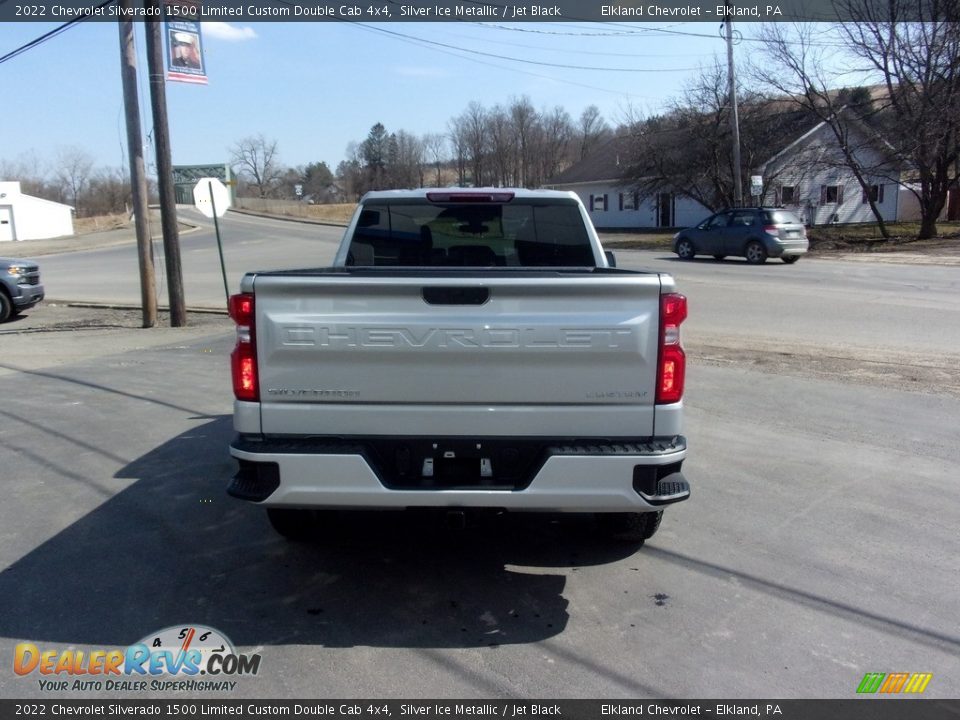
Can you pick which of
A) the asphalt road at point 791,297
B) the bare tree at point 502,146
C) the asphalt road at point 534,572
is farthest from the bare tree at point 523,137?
the asphalt road at point 534,572

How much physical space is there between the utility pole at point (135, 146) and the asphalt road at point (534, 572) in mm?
7166

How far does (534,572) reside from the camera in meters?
4.30

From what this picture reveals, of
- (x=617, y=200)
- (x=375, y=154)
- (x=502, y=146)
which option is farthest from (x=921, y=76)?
(x=375, y=154)

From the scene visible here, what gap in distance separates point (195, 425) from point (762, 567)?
523 cm

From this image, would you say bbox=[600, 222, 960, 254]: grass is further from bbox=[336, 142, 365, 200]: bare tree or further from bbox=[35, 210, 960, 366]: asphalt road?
bbox=[336, 142, 365, 200]: bare tree

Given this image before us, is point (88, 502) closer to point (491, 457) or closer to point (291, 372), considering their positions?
point (291, 372)

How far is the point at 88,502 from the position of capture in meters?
5.46

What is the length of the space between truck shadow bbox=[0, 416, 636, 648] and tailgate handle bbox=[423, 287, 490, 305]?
108 centimetres

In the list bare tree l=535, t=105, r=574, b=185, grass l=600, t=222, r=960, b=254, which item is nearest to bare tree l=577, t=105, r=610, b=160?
bare tree l=535, t=105, r=574, b=185

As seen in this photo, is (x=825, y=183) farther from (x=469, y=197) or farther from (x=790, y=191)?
(x=469, y=197)

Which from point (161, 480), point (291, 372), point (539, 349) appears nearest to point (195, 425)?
point (161, 480)

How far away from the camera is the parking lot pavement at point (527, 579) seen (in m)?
3.35

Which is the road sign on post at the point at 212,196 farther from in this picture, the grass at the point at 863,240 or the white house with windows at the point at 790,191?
the grass at the point at 863,240

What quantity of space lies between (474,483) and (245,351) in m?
1.20
